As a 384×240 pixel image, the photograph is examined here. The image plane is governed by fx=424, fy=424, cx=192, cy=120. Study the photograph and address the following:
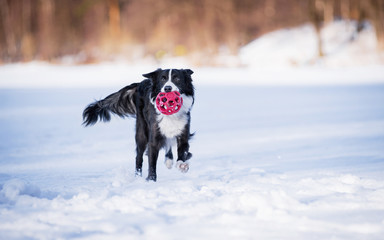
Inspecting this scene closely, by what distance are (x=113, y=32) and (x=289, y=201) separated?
142 feet

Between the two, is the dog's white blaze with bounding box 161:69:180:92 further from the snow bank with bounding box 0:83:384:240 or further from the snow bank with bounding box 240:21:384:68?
the snow bank with bounding box 240:21:384:68

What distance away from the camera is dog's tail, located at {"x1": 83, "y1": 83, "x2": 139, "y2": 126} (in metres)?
6.22

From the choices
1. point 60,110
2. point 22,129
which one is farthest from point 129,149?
point 60,110

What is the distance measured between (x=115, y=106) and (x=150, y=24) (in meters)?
47.6

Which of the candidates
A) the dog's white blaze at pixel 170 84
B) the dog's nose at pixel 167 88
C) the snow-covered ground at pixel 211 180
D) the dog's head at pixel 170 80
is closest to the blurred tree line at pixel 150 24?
the snow-covered ground at pixel 211 180

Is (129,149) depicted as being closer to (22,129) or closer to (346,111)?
(22,129)

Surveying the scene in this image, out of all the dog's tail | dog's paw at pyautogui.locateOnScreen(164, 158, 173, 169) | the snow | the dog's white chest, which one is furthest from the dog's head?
the snow

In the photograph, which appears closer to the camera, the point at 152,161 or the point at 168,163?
the point at 152,161

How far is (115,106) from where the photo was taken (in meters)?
6.27

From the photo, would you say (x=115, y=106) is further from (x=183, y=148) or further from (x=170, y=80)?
(x=183, y=148)

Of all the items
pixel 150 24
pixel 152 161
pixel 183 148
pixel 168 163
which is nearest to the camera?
pixel 152 161

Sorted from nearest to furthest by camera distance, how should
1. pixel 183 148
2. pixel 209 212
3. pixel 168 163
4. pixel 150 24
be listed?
pixel 209 212 → pixel 183 148 → pixel 168 163 → pixel 150 24

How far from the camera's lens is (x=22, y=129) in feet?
31.4

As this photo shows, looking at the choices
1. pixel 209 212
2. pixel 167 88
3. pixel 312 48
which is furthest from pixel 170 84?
pixel 312 48
